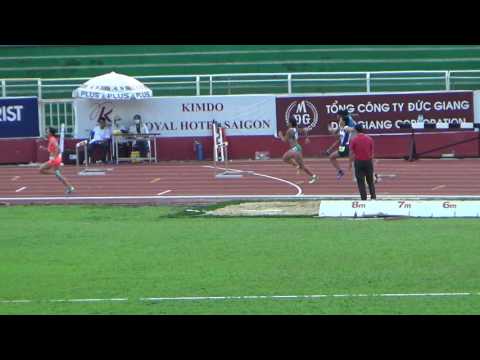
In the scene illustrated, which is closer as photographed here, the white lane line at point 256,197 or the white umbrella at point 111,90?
the white lane line at point 256,197

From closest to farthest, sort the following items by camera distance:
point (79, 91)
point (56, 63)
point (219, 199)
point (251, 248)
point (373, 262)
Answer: point (373, 262) → point (251, 248) → point (219, 199) → point (79, 91) → point (56, 63)

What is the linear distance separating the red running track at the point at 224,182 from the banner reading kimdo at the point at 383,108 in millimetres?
1800

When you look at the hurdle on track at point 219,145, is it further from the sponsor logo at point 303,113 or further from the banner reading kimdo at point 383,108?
the sponsor logo at point 303,113

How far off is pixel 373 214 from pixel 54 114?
57.6ft

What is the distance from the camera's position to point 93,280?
1425 cm

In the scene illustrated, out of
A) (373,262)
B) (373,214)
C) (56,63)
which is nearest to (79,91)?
(56,63)

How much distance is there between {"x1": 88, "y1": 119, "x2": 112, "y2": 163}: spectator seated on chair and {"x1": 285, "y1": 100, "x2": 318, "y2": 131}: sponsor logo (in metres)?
5.84

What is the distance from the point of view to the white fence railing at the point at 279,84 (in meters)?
37.0

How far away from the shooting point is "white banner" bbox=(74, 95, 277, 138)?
116ft

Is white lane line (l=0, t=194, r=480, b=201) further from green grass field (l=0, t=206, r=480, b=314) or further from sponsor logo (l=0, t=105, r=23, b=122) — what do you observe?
sponsor logo (l=0, t=105, r=23, b=122)

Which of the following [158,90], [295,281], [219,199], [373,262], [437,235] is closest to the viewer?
[295,281]

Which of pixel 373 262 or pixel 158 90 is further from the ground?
pixel 158 90

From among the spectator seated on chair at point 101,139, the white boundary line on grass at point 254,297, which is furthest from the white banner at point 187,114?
the white boundary line on grass at point 254,297

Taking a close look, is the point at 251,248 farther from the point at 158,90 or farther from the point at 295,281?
the point at 158,90
